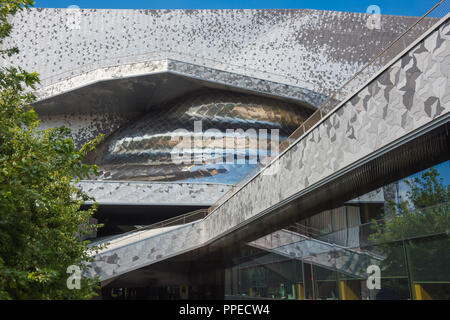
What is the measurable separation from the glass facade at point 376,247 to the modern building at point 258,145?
3 centimetres

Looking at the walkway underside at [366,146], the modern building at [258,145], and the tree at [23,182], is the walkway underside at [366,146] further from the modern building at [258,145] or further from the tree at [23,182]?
the tree at [23,182]

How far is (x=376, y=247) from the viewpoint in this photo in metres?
7.96

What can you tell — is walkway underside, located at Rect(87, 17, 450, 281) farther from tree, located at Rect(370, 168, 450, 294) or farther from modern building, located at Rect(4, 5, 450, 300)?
tree, located at Rect(370, 168, 450, 294)

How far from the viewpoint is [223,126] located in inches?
988

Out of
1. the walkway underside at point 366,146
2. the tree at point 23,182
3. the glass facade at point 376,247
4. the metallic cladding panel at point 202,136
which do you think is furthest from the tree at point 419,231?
the metallic cladding panel at point 202,136

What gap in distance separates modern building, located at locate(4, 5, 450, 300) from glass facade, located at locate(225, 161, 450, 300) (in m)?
0.03

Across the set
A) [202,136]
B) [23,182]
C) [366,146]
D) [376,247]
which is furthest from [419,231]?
[202,136]

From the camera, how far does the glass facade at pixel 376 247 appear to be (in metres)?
6.67

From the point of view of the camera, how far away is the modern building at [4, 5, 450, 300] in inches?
262

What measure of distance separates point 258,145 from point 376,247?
16.9 m

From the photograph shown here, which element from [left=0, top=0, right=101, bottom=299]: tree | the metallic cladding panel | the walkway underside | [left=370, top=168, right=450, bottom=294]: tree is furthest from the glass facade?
the metallic cladding panel

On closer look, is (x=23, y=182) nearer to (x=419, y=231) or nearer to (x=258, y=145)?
(x=419, y=231)
